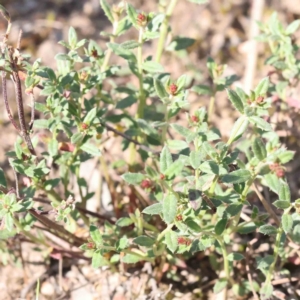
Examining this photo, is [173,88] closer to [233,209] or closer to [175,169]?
[175,169]

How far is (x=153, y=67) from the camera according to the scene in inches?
99.8

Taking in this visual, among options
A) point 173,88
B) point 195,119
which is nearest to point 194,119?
point 195,119

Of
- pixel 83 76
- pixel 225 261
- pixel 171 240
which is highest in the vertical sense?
pixel 83 76

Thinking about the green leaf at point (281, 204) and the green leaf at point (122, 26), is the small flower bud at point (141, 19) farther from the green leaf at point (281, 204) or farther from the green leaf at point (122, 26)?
the green leaf at point (281, 204)

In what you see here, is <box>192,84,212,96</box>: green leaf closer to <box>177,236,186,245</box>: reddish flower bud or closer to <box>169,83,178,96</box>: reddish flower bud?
<box>169,83,178,96</box>: reddish flower bud

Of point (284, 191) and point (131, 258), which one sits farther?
point (131, 258)

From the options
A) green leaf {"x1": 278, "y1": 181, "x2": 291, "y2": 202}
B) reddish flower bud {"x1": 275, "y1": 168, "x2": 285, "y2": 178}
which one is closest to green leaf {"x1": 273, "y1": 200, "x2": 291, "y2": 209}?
green leaf {"x1": 278, "y1": 181, "x2": 291, "y2": 202}

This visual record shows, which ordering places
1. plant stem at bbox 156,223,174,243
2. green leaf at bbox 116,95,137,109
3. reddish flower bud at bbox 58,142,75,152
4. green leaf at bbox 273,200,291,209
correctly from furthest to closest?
green leaf at bbox 116,95,137,109 < reddish flower bud at bbox 58,142,75,152 < plant stem at bbox 156,223,174,243 < green leaf at bbox 273,200,291,209

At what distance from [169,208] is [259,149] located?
1.48ft

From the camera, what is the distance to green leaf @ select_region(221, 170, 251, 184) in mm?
2023

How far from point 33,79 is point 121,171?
51.1 inches

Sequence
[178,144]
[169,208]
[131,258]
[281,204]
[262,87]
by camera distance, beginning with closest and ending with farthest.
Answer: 1. [169,208]
2. [281,204]
3. [262,87]
4. [131,258]
5. [178,144]

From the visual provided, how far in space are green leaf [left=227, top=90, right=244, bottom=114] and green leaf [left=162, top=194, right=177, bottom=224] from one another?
47 cm

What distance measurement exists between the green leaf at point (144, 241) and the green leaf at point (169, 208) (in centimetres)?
35
